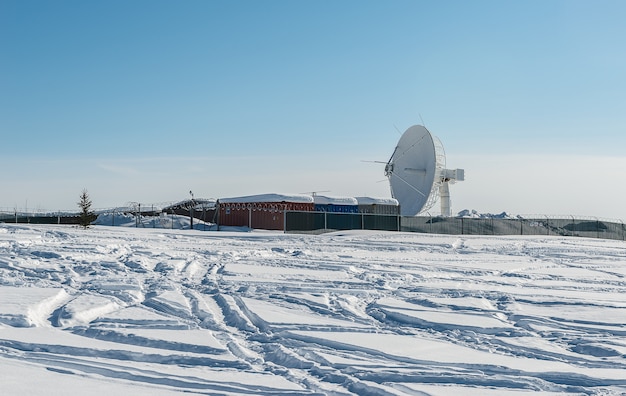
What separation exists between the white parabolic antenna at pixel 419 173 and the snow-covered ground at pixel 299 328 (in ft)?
86.3

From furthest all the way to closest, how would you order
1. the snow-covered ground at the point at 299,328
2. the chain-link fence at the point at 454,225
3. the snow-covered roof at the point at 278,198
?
the snow-covered roof at the point at 278,198 → the chain-link fence at the point at 454,225 → the snow-covered ground at the point at 299,328

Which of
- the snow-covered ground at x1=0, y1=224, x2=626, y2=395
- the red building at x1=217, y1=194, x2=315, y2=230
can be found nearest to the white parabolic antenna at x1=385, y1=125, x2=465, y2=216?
the red building at x1=217, y1=194, x2=315, y2=230

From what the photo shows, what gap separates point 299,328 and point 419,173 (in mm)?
36761

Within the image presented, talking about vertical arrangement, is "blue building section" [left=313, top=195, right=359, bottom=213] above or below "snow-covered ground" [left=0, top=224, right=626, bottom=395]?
above

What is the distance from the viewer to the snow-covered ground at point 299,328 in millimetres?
5750

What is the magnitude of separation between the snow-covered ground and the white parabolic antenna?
1035 inches

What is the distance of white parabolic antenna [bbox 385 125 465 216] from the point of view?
42.7m

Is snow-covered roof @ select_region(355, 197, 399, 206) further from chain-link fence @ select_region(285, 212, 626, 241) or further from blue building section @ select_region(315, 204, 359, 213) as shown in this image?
chain-link fence @ select_region(285, 212, 626, 241)

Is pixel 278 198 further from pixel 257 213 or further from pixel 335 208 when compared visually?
pixel 335 208

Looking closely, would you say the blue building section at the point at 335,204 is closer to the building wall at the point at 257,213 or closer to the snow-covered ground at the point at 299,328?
the building wall at the point at 257,213

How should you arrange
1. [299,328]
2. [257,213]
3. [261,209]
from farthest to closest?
[257,213] → [261,209] → [299,328]

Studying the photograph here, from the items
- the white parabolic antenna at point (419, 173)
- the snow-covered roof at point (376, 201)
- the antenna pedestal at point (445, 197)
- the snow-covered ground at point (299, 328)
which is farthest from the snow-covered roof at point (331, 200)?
the snow-covered ground at point (299, 328)

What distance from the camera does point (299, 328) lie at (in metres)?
8.09

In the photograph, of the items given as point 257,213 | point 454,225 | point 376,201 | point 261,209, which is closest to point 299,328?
point 261,209
